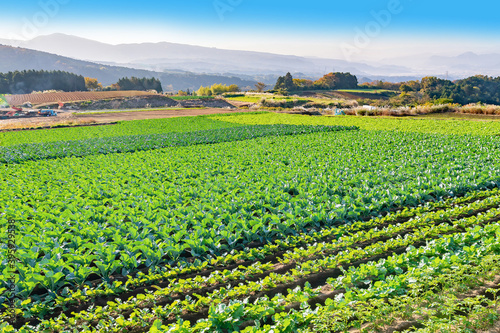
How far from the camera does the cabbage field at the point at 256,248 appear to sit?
15.8 ft

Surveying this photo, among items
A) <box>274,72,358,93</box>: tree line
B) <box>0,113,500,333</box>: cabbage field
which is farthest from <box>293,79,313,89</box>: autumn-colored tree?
<box>0,113,500,333</box>: cabbage field

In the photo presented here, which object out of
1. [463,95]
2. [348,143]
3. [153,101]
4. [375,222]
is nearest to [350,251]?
[375,222]

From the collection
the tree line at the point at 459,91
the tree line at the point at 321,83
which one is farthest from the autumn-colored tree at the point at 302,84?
the tree line at the point at 459,91

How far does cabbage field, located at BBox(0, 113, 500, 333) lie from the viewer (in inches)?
190

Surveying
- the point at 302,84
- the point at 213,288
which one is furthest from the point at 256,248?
the point at 302,84

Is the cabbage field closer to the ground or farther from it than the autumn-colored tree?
closer to the ground

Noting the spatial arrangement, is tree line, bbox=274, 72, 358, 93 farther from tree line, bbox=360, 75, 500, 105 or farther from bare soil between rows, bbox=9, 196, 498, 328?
bare soil between rows, bbox=9, 196, 498, 328

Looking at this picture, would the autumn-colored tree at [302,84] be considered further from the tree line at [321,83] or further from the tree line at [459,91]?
the tree line at [459,91]

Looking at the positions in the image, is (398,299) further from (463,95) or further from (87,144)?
(463,95)

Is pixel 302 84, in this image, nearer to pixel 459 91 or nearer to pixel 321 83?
pixel 321 83

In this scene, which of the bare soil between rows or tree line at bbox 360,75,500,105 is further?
tree line at bbox 360,75,500,105

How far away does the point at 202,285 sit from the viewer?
589 centimetres

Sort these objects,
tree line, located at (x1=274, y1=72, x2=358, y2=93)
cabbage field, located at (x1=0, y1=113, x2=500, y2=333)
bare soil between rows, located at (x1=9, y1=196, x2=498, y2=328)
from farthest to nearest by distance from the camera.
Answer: tree line, located at (x1=274, y1=72, x2=358, y2=93)
bare soil between rows, located at (x1=9, y1=196, x2=498, y2=328)
cabbage field, located at (x1=0, y1=113, x2=500, y2=333)

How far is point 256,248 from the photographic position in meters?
7.29
